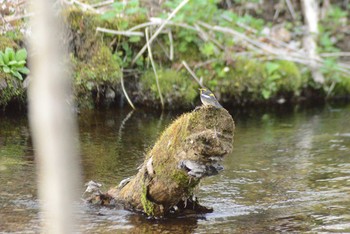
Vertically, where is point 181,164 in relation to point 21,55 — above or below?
below

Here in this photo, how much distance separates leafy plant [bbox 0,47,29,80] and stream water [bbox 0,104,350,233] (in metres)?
0.57

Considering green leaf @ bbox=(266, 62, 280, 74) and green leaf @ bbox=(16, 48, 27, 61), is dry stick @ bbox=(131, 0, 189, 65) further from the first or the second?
green leaf @ bbox=(16, 48, 27, 61)

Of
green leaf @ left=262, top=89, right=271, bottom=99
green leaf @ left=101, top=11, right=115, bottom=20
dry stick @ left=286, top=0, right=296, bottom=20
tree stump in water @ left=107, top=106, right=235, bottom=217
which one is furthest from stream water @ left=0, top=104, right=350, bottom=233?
dry stick @ left=286, top=0, right=296, bottom=20

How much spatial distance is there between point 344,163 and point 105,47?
3529mm

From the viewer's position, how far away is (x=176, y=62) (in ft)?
26.8

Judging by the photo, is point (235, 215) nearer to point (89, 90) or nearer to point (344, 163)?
point (344, 163)

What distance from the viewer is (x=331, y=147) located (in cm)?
627

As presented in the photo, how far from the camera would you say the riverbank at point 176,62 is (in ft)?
24.6

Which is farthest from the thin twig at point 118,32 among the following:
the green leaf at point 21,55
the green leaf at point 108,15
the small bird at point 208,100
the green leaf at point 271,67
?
the small bird at point 208,100

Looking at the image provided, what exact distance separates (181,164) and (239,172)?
1758 mm

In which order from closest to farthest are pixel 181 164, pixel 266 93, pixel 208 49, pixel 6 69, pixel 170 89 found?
1. pixel 181 164
2. pixel 6 69
3. pixel 170 89
4. pixel 208 49
5. pixel 266 93

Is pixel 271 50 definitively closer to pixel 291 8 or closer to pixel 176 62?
pixel 176 62

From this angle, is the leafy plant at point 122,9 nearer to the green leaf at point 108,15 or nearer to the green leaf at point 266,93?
the green leaf at point 108,15

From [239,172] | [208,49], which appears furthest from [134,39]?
[239,172]
